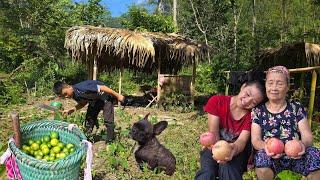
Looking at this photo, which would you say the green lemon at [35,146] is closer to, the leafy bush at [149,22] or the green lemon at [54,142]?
the green lemon at [54,142]

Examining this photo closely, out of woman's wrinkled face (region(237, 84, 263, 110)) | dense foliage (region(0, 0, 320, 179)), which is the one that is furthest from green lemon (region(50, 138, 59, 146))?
dense foliage (region(0, 0, 320, 179))

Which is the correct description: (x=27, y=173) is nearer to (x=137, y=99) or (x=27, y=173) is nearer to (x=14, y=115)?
(x=14, y=115)

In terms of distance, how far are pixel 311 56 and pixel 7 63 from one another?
41.8 feet

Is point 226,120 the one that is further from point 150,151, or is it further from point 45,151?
point 45,151

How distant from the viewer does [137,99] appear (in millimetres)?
14484

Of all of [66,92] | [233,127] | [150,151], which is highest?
[66,92]

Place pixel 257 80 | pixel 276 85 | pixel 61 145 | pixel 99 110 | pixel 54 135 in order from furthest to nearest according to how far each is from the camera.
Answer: pixel 99 110 → pixel 54 135 → pixel 61 145 → pixel 257 80 → pixel 276 85

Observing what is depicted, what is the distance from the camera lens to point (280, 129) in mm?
3422

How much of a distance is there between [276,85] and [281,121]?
0.36m

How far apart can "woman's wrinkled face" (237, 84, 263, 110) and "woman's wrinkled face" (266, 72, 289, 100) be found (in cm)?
10

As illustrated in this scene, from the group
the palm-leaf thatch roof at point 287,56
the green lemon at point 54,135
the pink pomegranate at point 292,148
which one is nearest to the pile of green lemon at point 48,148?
the green lemon at point 54,135

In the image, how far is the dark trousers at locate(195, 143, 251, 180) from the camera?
3268mm

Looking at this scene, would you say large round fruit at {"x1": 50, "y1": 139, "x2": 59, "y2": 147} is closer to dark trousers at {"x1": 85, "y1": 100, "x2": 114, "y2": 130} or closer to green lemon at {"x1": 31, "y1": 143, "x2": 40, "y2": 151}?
green lemon at {"x1": 31, "y1": 143, "x2": 40, "y2": 151}

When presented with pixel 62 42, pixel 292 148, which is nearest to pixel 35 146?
pixel 292 148
